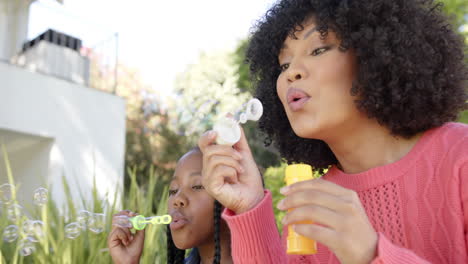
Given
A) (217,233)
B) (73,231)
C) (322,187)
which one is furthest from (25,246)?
(322,187)

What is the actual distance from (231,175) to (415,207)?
→ 0.50 meters

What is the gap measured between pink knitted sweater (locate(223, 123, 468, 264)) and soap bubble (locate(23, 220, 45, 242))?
1416 millimetres

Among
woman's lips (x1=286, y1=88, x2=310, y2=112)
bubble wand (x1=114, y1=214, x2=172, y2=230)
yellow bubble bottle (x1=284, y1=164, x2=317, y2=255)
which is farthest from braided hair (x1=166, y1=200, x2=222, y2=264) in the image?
yellow bubble bottle (x1=284, y1=164, x2=317, y2=255)

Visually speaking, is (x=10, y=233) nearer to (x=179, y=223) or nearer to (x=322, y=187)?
(x=179, y=223)

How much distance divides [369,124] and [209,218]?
0.85m

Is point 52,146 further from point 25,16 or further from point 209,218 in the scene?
point 209,218

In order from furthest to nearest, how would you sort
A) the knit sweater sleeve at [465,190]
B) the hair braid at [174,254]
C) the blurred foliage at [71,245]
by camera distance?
the blurred foliage at [71,245]
the hair braid at [174,254]
the knit sweater sleeve at [465,190]

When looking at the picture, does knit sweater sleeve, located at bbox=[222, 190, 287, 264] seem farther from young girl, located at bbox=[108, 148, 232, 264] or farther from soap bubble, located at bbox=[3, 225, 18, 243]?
soap bubble, located at bbox=[3, 225, 18, 243]

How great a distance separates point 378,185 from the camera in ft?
4.67

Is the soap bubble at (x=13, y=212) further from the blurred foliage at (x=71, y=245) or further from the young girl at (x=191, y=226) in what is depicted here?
the young girl at (x=191, y=226)

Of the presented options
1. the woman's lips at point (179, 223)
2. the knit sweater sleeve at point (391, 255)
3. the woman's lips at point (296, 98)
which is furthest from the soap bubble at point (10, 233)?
the knit sweater sleeve at point (391, 255)

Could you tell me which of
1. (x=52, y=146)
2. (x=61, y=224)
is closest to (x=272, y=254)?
(x=61, y=224)

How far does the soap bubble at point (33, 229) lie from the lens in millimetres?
2572

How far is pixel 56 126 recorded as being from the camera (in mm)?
7027
